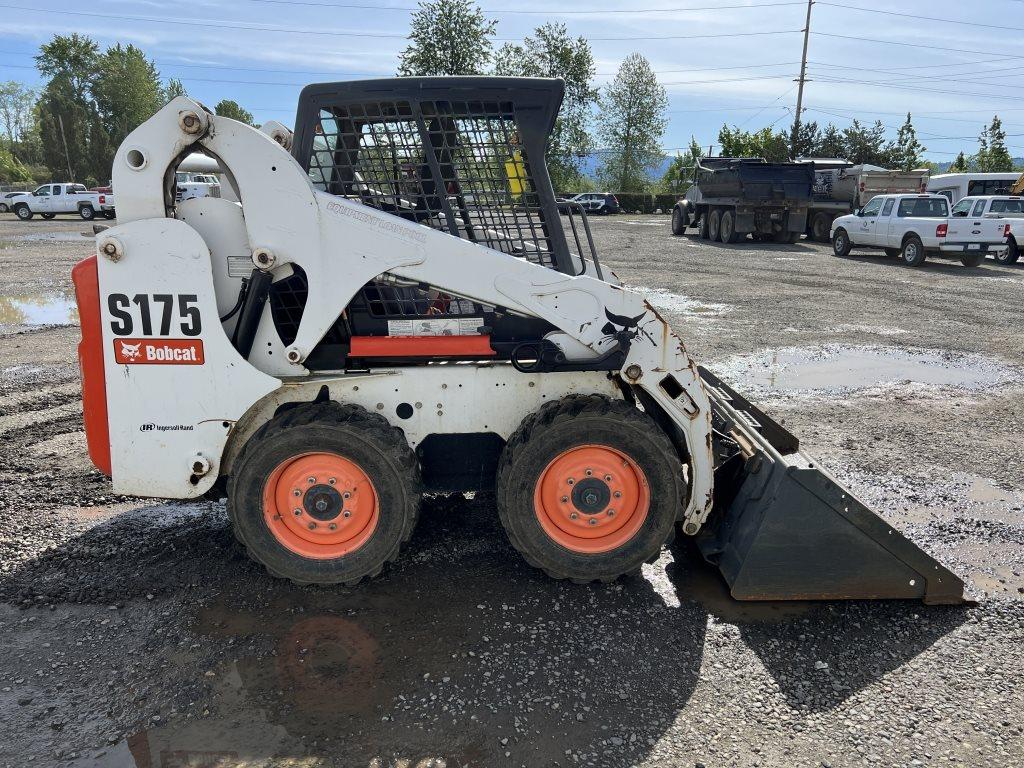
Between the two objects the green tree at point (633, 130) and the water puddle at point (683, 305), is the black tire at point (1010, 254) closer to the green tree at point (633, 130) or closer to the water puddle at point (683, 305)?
→ the water puddle at point (683, 305)

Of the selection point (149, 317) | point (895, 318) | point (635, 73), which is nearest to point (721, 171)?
point (895, 318)

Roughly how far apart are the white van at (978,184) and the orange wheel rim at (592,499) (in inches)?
1114

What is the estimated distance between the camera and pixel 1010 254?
19.1 meters

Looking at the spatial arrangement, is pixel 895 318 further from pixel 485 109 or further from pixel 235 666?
pixel 235 666

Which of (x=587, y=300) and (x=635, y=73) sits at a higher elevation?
(x=635, y=73)

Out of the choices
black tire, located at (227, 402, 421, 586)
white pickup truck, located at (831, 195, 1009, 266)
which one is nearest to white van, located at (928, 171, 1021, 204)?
white pickup truck, located at (831, 195, 1009, 266)

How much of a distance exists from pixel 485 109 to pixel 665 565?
2647 millimetres

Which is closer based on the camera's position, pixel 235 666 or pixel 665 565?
pixel 235 666

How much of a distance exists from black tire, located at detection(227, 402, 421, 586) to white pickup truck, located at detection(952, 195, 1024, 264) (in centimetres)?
1912

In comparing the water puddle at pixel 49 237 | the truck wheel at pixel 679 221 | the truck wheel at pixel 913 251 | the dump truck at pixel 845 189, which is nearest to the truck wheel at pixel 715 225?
the truck wheel at pixel 679 221

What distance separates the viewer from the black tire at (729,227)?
2381 cm

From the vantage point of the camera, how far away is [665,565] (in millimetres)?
4184

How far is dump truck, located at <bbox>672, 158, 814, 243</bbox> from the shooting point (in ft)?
76.5

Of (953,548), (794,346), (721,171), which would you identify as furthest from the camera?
(721,171)
